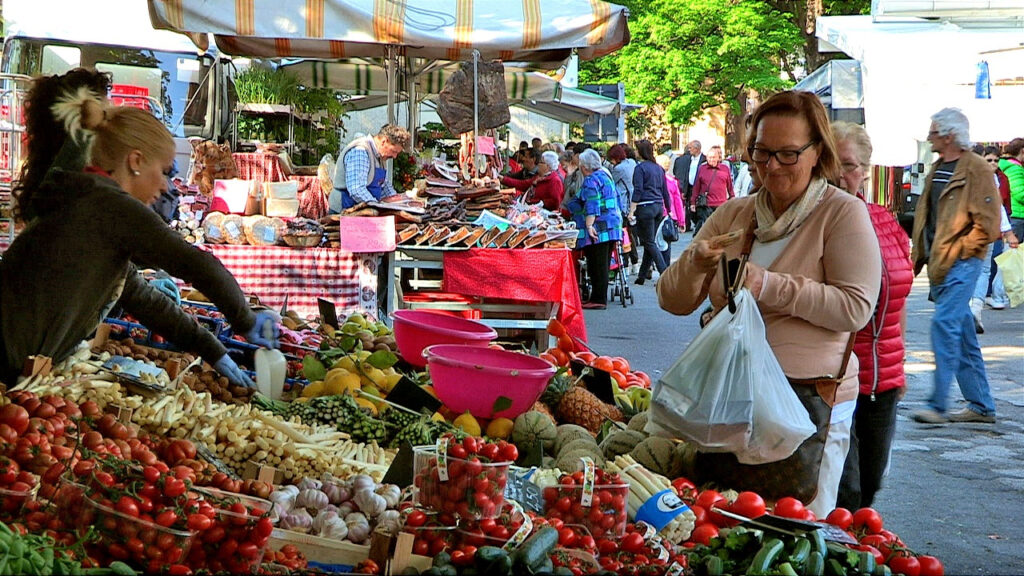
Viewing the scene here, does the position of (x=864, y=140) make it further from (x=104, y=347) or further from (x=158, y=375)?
(x=104, y=347)

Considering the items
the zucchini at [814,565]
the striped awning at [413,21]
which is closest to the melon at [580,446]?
the zucchini at [814,565]

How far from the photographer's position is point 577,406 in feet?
18.3

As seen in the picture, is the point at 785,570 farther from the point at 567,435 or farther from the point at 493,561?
the point at 567,435

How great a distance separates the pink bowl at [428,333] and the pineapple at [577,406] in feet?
1.43

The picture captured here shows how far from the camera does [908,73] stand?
59.3 ft

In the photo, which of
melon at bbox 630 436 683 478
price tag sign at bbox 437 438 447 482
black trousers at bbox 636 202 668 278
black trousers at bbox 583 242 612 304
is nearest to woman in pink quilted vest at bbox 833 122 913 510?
melon at bbox 630 436 683 478

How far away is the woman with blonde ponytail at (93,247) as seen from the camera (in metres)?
4.07

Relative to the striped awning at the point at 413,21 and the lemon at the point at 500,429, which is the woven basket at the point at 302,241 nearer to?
the striped awning at the point at 413,21

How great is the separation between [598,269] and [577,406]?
9.14 metres

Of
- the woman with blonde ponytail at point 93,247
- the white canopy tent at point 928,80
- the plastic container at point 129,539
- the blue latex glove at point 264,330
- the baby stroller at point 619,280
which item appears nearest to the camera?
the plastic container at point 129,539

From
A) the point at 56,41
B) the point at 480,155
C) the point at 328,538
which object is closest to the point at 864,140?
the point at 328,538

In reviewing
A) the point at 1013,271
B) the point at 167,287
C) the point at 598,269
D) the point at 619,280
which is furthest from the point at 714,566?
the point at 619,280

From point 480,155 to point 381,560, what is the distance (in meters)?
9.19

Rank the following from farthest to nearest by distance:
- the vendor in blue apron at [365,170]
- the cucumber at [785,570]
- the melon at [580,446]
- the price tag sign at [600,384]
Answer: the vendor in blue apron at [365,170] → the price tag sign at [600,384] → the melon at [580,446] → the cucumber at [785,570]
